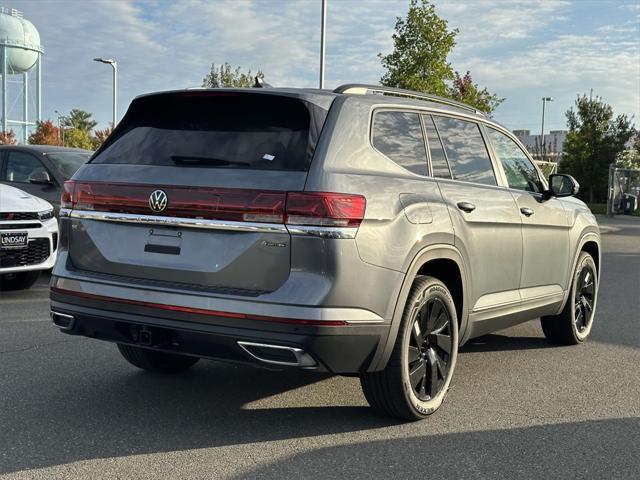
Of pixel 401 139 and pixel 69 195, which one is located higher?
pixel 401 139

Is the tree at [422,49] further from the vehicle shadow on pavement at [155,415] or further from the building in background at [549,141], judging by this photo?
the building in background at [549,141]

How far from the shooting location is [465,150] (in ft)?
16.2

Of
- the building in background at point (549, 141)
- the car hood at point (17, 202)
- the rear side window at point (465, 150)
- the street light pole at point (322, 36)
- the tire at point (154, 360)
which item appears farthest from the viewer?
the building in background at point (549, 141)

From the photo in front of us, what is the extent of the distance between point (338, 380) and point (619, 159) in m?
35.5

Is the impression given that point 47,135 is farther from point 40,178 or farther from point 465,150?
point 465,150

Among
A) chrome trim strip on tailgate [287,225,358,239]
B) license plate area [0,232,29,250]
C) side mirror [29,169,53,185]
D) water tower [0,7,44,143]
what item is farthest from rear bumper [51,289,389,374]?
water tower [0,7,44,143]

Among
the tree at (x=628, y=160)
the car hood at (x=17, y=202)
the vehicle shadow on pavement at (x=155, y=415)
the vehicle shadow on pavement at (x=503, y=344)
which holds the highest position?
the tree at (x=628, y=160)

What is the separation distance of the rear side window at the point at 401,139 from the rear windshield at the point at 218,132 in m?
0.44

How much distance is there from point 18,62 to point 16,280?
59.8m

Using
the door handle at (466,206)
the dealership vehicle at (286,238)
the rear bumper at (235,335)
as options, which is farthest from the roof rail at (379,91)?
the rear bumper at (235,335)

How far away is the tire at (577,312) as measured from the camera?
246 inches

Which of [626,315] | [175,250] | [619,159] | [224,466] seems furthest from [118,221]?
[619,159]

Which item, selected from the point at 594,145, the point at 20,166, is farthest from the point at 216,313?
the point at 594,145

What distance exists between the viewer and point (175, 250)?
12.4 feet
